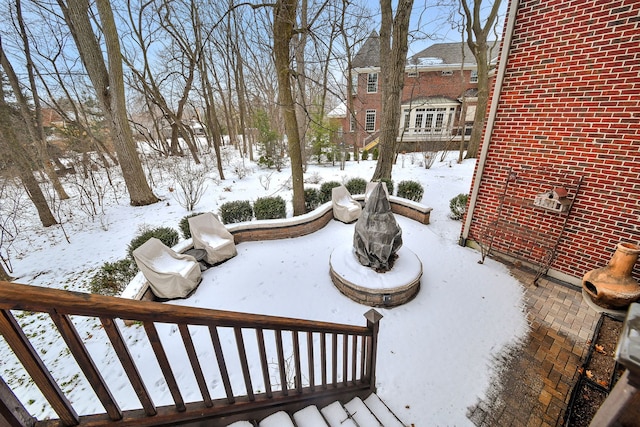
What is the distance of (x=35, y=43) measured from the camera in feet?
33.4

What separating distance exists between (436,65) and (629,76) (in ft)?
56.6

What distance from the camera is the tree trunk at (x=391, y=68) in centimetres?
678

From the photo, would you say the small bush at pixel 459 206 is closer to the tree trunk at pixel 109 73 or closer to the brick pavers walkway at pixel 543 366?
the brick pavers walkway at pixel 543 366

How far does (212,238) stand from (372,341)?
4.09 metres

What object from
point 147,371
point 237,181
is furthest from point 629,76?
point 237,181

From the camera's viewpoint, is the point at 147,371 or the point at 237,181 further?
the point at 237,181

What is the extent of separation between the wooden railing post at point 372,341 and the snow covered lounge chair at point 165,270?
3262 mm


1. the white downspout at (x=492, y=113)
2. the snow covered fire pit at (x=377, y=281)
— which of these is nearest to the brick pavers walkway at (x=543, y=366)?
the snow covered fire pit at (x=377, y=281)

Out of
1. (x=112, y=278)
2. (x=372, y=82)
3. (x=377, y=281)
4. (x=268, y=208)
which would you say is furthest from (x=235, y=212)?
(x=372, y=82)

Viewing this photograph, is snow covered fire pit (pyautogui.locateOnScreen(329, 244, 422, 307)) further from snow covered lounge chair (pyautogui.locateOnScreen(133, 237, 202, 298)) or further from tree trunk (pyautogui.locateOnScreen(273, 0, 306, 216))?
tree trunk (pyautogui.locateOnScreen(273, 0, 306, 216))

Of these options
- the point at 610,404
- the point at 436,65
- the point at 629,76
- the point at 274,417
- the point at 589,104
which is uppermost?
the point at 436,65

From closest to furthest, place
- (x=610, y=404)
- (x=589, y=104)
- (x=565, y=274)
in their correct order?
(x=610, y=404), (x=589, y=104), (x=565, y=274)

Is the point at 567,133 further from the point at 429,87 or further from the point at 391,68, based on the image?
the point at 429,87

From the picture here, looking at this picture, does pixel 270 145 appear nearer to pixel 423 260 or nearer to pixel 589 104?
pixel 423 260
